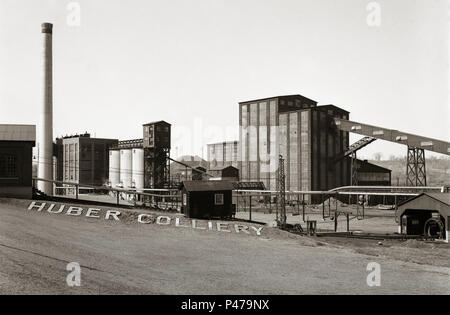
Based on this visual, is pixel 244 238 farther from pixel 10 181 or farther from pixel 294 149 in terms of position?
pixel 294 149

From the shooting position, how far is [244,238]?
22641mm

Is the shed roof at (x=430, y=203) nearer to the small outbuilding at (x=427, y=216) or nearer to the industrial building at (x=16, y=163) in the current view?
the small outbuilding at (x=427, y=216)

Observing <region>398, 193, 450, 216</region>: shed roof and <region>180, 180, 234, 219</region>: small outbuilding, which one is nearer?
<region>398, 193, 450, 216</region>: shed roof

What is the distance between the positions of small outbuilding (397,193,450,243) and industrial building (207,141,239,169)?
39.6 metres

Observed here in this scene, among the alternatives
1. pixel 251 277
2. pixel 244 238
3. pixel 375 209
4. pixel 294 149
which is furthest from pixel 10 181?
pixel 375 209

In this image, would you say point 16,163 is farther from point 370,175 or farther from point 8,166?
point 370,175

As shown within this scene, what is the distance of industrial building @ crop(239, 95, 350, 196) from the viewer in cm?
5422

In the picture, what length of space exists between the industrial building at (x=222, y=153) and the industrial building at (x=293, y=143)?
8.08 meters

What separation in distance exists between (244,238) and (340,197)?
35338mm

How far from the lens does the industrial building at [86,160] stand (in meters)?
68.1

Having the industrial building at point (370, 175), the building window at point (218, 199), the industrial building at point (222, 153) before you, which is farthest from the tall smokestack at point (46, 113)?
the industrial building at point (370, 175)

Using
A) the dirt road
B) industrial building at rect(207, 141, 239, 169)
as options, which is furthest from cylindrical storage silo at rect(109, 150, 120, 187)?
the dirt road

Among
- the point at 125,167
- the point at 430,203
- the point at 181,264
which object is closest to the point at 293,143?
the point at 125,167

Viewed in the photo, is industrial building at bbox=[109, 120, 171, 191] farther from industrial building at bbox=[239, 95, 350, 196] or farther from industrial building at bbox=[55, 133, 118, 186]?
industrial building at bbox=[239, 95, 350, 196]
